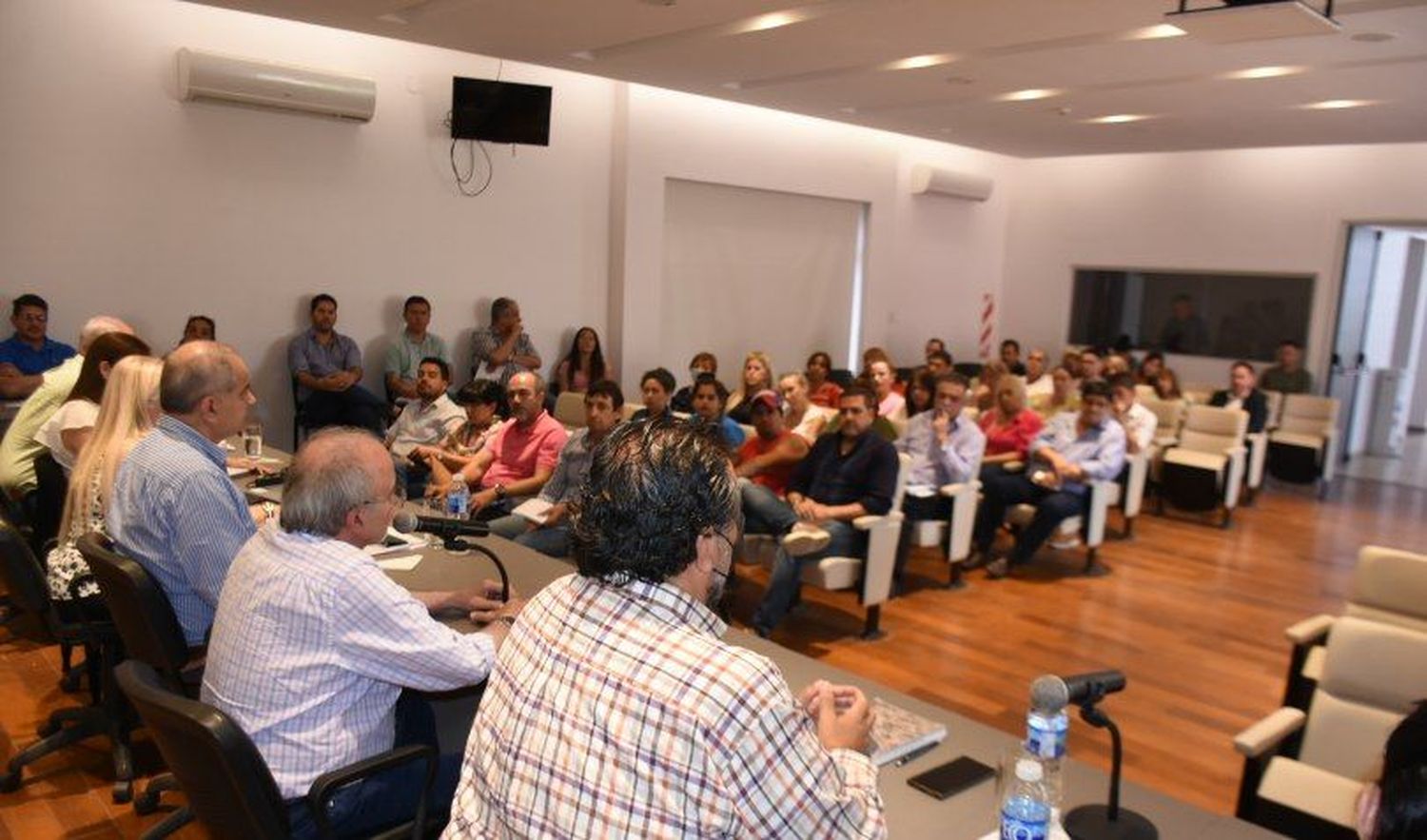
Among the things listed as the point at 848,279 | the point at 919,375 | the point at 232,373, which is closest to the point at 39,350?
the point at 232,373

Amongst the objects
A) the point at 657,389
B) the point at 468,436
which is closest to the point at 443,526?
the point at 468,436

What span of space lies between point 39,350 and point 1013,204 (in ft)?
33.8

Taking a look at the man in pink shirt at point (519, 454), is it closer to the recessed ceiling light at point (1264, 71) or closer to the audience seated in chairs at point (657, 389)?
the audience seated in chairs at point (657, 389)

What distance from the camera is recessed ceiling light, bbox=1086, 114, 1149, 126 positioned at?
8688 millimetres

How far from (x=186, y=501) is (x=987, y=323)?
11.2m

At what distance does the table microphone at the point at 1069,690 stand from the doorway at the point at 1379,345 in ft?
32.8

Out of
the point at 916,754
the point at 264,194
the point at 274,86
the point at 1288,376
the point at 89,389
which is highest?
the point at 274,86

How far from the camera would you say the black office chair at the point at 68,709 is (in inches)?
124

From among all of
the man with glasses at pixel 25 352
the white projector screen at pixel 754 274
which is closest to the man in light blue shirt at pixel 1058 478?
the white projector screen at pixel 754 274

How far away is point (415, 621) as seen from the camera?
82.3 inches

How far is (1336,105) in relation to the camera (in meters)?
7.69

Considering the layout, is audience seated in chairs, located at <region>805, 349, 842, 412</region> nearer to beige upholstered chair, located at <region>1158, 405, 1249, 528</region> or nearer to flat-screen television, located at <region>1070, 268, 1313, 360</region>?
beige upholstered chair, located at <region>1158, 405, 1249, 528</region>

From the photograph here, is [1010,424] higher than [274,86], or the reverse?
[274,86]

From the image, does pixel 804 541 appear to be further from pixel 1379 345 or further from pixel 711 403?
pixel 1379 345
